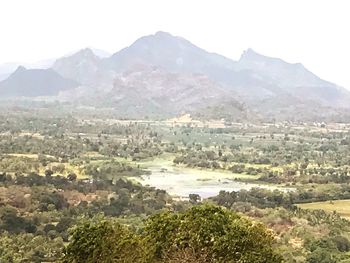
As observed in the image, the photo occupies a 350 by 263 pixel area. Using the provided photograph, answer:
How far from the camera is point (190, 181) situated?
3415 inches

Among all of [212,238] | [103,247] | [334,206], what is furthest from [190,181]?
[103,247]

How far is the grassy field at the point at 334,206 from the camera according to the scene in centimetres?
6469

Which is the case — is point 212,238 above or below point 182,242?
above

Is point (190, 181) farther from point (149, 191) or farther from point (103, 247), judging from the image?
point (103, 247)

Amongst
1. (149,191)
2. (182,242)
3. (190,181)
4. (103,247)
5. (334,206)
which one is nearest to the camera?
(103,247)

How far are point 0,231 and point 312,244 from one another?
23507 millimetres

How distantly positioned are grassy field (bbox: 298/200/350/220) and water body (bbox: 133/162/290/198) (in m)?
10.1

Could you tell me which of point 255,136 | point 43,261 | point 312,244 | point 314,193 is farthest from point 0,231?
point 255,136

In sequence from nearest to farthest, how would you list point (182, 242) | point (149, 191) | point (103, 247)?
point (103, 247) → point (182, 242) → point (149, 191)

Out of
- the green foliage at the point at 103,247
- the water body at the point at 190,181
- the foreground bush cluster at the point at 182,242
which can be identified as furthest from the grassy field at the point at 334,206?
the green foliage at the point at 103,247

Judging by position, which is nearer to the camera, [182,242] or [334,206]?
[182,242]

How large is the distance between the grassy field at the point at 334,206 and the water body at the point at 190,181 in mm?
10094

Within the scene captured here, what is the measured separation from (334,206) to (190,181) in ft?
76.5

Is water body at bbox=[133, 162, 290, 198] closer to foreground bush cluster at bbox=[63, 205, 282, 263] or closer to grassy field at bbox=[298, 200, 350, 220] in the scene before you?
grassy field at bbox=[298, 200, 350, 220]
